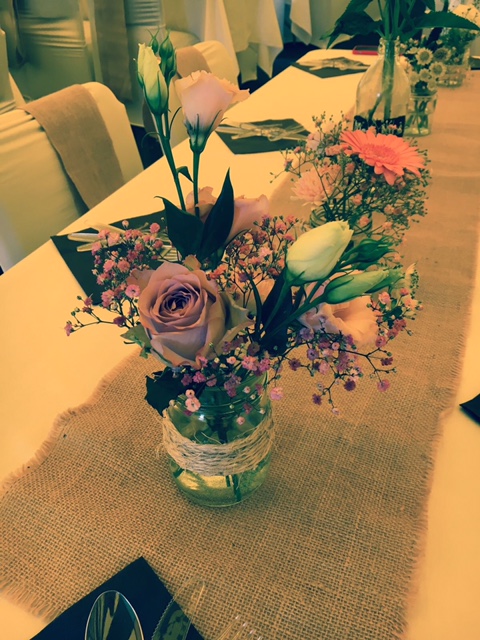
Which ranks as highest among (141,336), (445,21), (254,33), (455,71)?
(445,21)

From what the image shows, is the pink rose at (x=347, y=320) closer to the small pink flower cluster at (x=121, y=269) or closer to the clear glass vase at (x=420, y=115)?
the small pink flower cluster at (x=121, y=269)

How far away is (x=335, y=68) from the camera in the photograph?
182 cm

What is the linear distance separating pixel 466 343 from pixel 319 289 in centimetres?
43

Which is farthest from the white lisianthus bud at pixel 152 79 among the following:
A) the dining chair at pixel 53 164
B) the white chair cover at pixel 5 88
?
the white chair cover at pixel 5 88

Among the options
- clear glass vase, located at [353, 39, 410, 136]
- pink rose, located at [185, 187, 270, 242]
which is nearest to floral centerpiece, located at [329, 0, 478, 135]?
clear glass vase, located at [353, 39, 410, 136]

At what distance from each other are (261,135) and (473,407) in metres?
0.90

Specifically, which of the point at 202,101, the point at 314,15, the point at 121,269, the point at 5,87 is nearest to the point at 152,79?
the point at 202,101

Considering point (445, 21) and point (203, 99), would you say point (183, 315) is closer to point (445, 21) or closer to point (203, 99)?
point (203, 99)

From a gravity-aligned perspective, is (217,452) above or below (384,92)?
below

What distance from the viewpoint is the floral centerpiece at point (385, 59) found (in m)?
1.11

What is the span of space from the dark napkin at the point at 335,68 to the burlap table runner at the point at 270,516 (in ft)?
4.35

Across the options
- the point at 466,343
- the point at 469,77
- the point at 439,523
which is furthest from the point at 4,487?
the point at 469,77

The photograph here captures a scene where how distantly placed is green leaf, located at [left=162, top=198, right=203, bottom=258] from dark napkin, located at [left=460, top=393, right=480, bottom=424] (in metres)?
0.39

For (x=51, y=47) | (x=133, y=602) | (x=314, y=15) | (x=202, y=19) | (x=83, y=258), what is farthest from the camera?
(x=314, y=15)
